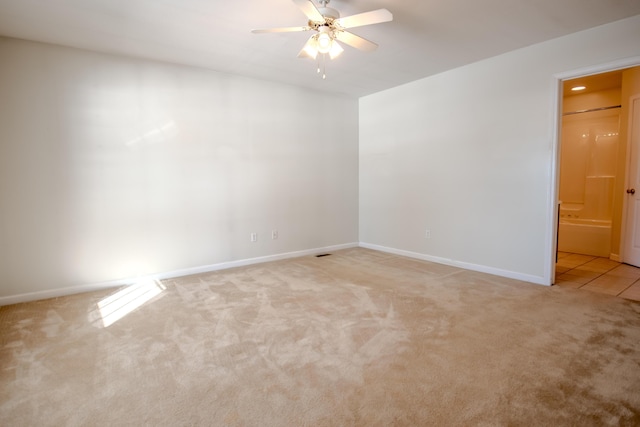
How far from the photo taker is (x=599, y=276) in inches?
149

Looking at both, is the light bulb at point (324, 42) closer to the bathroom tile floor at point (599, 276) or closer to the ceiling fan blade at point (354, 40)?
the ceiling fan blade at point (354, 40)

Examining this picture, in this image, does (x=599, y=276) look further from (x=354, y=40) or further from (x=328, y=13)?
(x=328, y=13)

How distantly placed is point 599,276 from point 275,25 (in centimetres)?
462

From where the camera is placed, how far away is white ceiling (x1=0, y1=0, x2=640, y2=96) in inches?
102

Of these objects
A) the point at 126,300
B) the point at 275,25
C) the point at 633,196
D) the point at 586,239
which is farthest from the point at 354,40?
the point at 586,239

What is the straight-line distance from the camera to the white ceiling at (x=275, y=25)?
2582mm

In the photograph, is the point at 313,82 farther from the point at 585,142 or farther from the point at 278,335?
the point at 585,142

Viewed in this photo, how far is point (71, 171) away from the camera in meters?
3.36

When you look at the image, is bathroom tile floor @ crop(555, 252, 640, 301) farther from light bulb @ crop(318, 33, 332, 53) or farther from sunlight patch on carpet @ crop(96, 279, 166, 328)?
sunlight patch on carpet @ crop(96, 279, 166, 328)

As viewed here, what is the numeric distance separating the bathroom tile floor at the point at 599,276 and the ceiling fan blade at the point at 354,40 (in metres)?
3.26

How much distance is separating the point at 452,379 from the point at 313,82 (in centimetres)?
415

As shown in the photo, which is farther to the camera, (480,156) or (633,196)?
(633,196)

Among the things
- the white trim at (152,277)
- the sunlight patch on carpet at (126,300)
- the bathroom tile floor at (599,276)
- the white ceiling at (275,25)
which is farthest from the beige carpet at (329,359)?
the white ceiling at (275,25)

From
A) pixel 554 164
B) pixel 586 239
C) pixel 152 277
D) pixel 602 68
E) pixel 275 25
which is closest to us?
pixel 275 25
